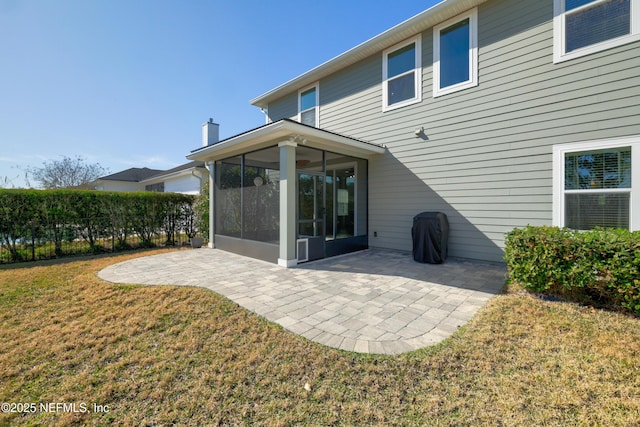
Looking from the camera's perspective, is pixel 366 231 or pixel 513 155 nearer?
pixel 513 155

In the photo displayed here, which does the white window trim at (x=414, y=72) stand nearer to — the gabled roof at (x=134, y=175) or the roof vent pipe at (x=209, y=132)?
the roof vent pipe at (x=209, y=132)

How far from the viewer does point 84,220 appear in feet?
24.7

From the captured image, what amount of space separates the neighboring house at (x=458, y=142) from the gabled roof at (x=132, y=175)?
16917mm

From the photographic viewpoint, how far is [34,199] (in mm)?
6770

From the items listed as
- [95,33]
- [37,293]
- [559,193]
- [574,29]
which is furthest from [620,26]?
[95,33]

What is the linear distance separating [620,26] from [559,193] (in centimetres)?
290

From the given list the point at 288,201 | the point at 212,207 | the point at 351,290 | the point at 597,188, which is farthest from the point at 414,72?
the point at 212,207

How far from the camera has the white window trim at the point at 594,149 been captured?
4078 millimetres

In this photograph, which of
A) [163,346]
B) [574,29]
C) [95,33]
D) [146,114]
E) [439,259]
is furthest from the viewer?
[146,114]

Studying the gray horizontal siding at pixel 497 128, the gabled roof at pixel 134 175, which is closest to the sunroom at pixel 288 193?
the gray horizontal siding at pixel 497 128

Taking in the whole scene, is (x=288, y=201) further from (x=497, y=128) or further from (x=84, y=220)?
(x=84, y=220)

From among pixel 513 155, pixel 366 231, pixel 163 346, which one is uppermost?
pixel 513 155

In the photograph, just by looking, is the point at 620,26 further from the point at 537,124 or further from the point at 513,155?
the point at 513,155

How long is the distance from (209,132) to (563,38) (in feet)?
32.7
